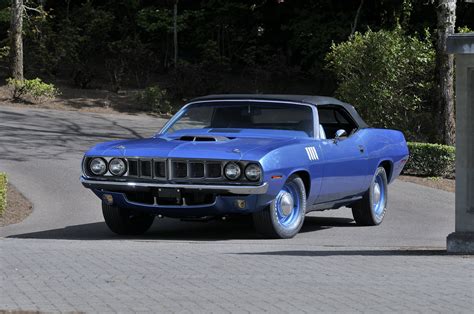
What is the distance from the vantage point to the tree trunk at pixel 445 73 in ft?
74.0

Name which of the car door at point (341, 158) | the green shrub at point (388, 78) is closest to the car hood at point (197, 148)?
the car door at point (341, 158)

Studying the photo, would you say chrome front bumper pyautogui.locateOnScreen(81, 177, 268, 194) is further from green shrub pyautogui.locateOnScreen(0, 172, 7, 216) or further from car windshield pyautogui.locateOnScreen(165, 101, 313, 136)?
green shrub pyautogui.locateOnScreen(0, 172, 7, 216)

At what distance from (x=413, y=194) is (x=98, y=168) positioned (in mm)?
8353

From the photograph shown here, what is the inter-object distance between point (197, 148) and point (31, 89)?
21.2m

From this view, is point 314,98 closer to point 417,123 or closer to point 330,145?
point 330,145

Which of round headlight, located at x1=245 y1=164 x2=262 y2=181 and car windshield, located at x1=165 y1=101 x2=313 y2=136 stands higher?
car windshield, located at x1=165 y1=101 x2=313 y2=136

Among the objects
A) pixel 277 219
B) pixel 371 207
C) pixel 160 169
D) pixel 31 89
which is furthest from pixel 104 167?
pixel 31 89

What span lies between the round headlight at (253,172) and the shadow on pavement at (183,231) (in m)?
0.98

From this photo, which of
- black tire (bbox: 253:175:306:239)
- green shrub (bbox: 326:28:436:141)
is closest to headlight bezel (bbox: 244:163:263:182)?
black tire (bbox: 253:175:306:239)

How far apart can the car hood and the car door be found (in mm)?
630

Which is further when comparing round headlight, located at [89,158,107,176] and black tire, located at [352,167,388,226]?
black tire, located at [352,167,388,226]

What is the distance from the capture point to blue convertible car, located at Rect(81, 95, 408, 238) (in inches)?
433

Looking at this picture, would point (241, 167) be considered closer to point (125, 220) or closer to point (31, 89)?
point (125, 220)

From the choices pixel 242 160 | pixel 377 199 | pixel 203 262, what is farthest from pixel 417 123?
pixel 203 262
